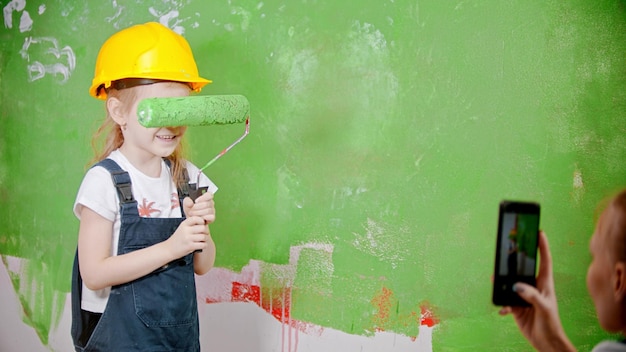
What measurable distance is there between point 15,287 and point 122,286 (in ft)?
2.84

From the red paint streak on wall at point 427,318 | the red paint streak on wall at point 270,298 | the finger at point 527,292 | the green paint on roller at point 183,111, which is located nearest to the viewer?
the finger at point 527,292

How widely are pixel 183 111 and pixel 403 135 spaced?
0.58 metres

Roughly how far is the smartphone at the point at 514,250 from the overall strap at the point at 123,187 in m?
0.73

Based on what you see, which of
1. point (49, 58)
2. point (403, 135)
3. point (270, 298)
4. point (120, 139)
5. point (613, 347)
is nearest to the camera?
point (613, 347)

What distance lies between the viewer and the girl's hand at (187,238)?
1405 mm

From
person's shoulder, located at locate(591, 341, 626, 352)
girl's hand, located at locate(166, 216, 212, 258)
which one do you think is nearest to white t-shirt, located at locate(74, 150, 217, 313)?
girl's hand, located at locate(166, 216, 212, 258)

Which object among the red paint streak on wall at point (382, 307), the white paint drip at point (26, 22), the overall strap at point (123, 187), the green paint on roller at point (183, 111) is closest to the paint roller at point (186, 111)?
the green paint on roller at point (183, 111)

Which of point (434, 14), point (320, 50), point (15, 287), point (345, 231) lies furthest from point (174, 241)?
point (15, 287)

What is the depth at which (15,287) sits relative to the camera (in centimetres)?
214

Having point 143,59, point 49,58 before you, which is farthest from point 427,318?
point 49,58

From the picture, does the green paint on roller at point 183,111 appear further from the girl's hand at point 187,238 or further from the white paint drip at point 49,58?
the white paint drip at point 49,58

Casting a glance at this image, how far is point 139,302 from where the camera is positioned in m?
1.46

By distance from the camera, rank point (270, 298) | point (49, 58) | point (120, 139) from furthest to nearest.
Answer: point (49, 58)
point (270, 298)
point (120, 139)

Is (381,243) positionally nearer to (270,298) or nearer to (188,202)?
(270,298)
